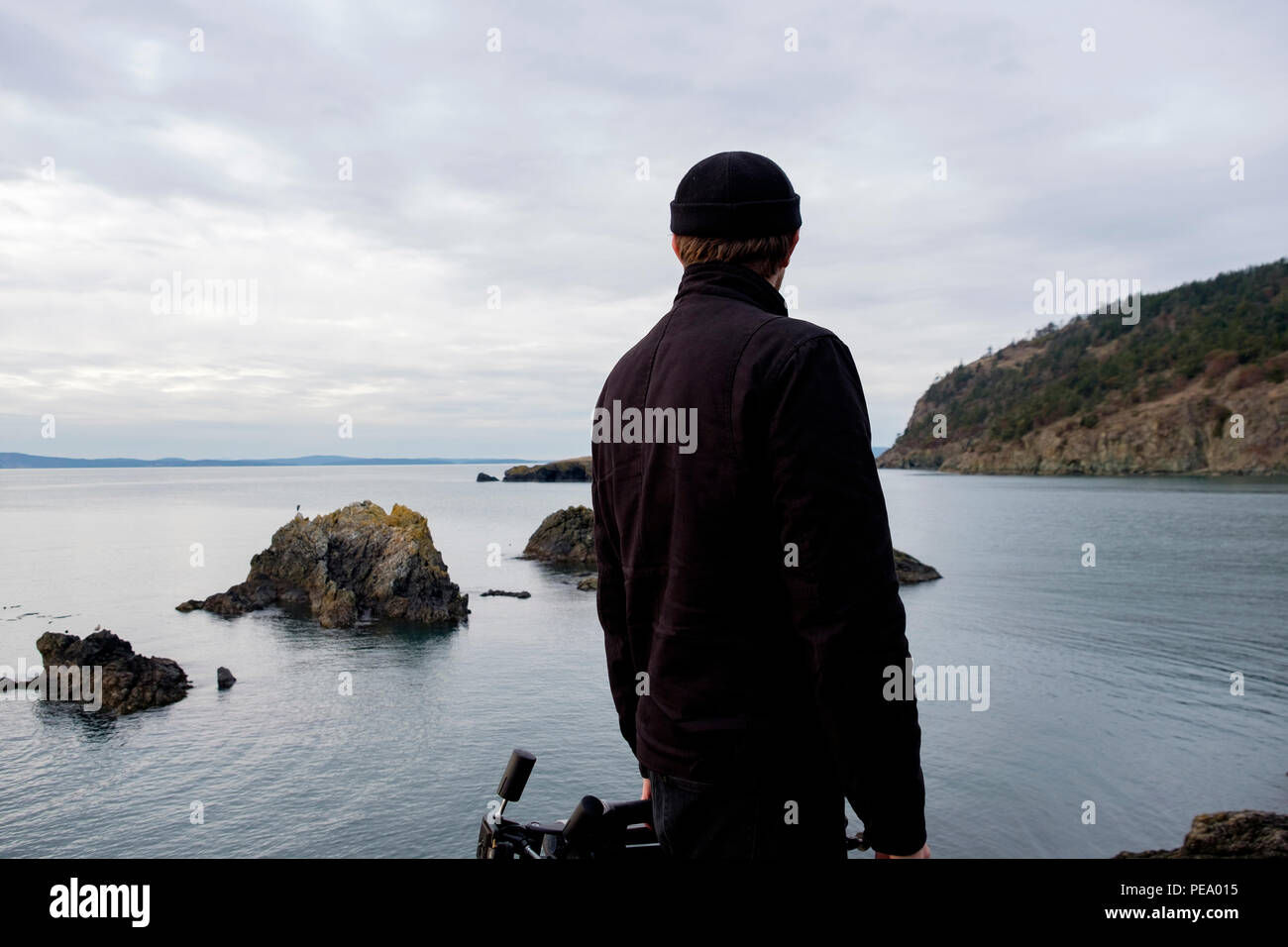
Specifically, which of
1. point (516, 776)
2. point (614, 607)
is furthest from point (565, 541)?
point (614, 607)

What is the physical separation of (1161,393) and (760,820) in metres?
163

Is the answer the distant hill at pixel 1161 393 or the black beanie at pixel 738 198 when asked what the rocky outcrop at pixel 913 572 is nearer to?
the black beanie at pixel 738 198

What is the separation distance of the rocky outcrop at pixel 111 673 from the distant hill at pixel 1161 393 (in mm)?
135570

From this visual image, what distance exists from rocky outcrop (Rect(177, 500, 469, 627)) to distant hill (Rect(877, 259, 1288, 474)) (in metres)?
121

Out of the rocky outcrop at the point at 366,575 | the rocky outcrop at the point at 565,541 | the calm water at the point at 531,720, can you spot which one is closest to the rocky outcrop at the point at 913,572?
the calm water at the point at 531,720

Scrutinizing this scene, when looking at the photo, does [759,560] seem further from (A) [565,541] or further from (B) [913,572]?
(A) [565,541]

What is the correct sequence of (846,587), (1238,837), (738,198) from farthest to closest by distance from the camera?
(1238,837)
(738,198)
(846,587)

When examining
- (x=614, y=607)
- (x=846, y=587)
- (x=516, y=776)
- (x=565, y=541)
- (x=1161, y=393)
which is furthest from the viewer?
(x=1161, y=393)

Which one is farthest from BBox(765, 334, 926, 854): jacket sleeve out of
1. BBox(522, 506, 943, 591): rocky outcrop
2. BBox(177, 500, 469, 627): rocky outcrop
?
BBox(522, 506, 943, 591): rocky outcrop

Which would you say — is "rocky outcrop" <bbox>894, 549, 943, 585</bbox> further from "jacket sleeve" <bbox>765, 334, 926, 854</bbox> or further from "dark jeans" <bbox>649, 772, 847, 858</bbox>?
"jacket sleeve" <bbox>765, 334, 926, 854</bbox>

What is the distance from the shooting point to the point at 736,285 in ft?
8.41

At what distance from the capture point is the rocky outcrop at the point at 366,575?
40812 mm

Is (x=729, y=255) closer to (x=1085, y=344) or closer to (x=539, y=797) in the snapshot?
(x=539, y=797)
